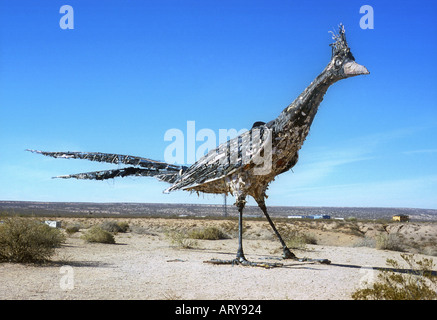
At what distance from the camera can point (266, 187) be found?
10.6m

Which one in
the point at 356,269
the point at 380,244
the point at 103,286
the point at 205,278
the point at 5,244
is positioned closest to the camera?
the point at 103,286

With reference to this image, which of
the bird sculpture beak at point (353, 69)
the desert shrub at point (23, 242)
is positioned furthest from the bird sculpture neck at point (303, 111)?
the desert shrub at point (23, 242)

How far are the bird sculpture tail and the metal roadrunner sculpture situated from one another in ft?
0.14

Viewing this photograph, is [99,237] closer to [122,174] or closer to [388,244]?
[122,174]

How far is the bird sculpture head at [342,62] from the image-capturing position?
8078 mm

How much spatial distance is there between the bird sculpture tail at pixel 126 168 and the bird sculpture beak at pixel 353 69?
5.46 m

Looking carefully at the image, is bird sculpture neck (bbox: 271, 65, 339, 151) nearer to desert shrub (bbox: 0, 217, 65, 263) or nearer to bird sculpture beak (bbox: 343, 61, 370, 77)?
bird sculpture beak (bbox: 343, 61, 370, 77)

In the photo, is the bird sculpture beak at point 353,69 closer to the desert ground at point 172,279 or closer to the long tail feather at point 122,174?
the desert ground at point 172,279

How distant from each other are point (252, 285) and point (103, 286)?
283 centimetres

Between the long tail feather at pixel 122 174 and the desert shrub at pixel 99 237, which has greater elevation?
the long tail feather at pixel 122 174

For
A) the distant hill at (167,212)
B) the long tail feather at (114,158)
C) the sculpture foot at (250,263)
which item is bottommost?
the distant hill at (167,212)

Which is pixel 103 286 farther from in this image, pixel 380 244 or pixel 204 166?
pixel 380 244

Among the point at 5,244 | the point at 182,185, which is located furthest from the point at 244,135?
the point at 5,244

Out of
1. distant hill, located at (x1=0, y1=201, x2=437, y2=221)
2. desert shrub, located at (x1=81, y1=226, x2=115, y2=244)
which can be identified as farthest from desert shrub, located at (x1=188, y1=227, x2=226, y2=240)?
distant hill, located at (x1=0, y1=201, x2=437, y2=221)
